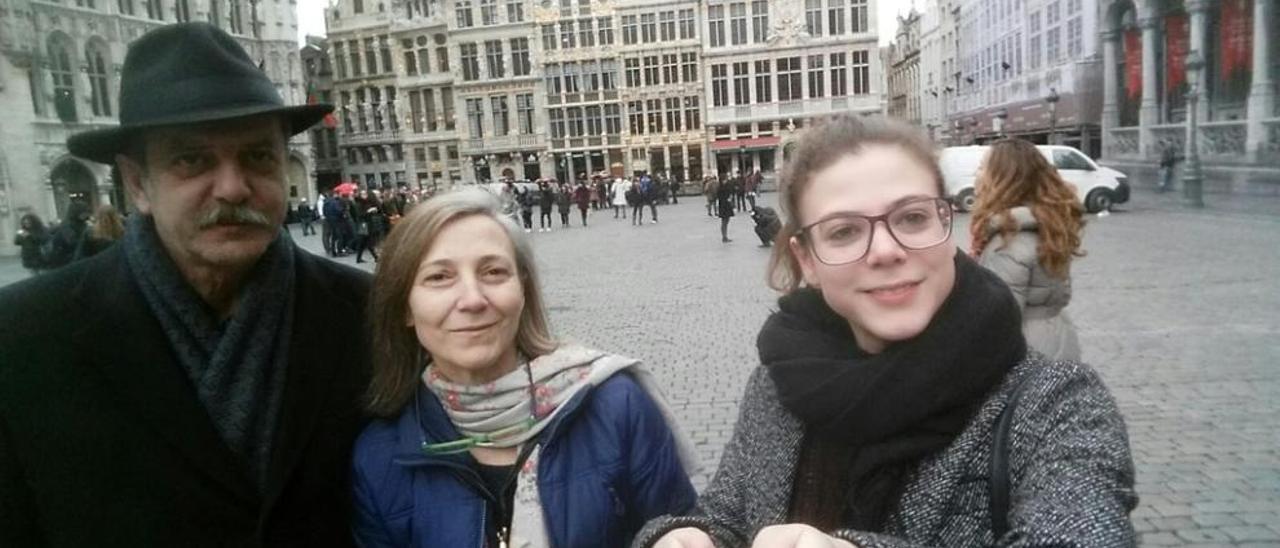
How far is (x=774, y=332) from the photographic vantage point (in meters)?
1.48

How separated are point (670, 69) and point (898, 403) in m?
50.6

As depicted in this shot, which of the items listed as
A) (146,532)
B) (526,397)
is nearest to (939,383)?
(526,397)

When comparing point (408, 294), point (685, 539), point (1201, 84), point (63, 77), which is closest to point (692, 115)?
point (1201, 84)

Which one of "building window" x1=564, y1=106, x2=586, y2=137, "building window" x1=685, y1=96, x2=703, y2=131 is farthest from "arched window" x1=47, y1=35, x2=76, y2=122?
"building window" x1=564, y1=106, x2=586, y2=137

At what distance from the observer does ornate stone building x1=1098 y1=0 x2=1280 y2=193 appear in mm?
19516

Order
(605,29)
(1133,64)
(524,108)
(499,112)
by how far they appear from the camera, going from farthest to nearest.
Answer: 1. (499,112)
2. (524,108)
3. (605,29)
4. (1133,64)

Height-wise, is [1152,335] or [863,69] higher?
[863,69]

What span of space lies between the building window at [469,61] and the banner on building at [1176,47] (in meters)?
39.4

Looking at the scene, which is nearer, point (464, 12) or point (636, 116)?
point (636, 116)

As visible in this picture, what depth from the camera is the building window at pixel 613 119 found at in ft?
168

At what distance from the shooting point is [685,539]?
1313mm

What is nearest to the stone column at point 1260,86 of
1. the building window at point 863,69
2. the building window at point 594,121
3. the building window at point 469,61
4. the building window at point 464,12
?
the building window at point 863,69

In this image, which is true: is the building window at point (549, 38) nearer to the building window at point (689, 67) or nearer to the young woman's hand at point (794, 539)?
the building window at point (689, 67)

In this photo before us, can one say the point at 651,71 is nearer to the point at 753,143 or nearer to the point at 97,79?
the point at 753,143
